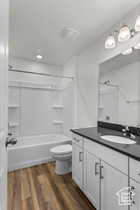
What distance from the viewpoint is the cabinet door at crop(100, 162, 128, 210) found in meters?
0.98

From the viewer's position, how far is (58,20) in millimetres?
1684

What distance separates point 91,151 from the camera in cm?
139

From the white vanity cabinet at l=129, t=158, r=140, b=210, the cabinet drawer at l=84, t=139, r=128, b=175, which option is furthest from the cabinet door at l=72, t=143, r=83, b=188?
the white vanity cabinet at l=129, t=158, r=140, b=210

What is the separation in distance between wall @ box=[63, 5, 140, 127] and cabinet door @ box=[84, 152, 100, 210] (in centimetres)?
89

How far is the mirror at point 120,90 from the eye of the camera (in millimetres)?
1522

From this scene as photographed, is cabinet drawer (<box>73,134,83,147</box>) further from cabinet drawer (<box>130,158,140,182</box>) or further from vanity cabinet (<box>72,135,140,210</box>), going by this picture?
cabinet drawer (<box>130,158,140,182</box>)

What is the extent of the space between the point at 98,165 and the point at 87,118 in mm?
1257

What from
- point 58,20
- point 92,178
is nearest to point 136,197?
point 92,178

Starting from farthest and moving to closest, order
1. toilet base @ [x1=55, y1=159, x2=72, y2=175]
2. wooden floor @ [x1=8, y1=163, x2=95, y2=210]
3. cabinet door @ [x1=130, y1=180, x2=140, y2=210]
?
toilet base @ [x1=55, y1=159, x2=72, y2=175], wooden floor @ [x1=8, y1=163, x2=95, y2=210], cabinet door @ [x1=130, y1=180, x2=140, y2=210]

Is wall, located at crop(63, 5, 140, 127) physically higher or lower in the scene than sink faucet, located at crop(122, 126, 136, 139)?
higher

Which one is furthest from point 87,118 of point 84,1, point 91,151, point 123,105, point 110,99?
point 84,1

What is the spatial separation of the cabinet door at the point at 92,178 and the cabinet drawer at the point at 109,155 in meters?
0.08

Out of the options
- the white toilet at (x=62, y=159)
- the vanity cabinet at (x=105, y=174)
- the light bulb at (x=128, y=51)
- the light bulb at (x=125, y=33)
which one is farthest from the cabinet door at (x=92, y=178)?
the light bulb at (x=125, y=33)

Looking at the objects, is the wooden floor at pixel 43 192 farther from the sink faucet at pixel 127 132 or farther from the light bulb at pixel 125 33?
the light bulb at pixel 125 33
